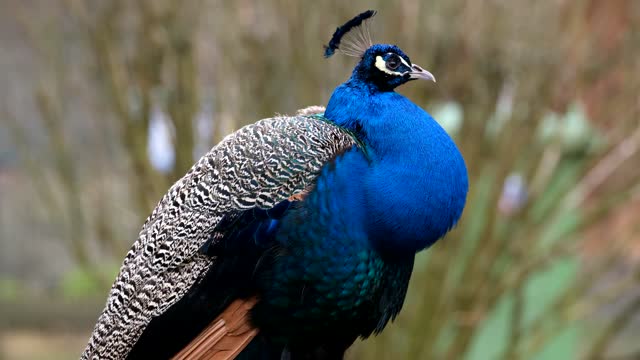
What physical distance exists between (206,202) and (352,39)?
520 mm

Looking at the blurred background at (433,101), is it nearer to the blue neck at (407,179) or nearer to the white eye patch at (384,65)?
the white eye patch at (384,65)

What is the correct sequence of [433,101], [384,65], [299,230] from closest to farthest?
[299,230] → [384,65] → [433,101]

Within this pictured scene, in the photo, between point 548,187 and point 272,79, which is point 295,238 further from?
point 548,187

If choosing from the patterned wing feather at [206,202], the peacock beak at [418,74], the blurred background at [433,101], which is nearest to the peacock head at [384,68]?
the peacock beak at [418,74]

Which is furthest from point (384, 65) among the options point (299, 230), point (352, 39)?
point (299, 230)

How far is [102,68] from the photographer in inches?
153

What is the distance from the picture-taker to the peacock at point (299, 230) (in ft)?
7.26

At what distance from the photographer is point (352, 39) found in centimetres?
241

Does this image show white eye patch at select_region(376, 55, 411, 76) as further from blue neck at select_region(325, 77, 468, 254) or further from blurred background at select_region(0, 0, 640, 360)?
blurred background at select_region(0, 0, 640, 360)

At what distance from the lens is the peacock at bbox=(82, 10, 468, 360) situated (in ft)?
7.26

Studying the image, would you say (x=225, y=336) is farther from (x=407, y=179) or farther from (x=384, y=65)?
(x=384, y=65)

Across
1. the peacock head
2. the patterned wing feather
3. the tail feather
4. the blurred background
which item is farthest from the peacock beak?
the blurred background

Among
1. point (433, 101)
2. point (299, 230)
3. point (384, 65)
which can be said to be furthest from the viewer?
point (433, 101)

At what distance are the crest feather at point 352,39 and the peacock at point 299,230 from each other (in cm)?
6
